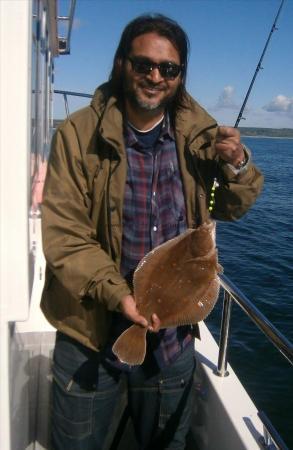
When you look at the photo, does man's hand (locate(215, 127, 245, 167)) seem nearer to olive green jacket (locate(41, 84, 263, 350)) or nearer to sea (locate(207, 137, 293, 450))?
olive green jacket (locate(41, 84, 263, 350))

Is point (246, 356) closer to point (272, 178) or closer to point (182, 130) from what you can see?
point (182, 130)

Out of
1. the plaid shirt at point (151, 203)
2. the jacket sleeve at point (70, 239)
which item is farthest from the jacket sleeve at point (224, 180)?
the jacket sleeve at point (70, 239)

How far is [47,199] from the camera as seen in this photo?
2143 mm

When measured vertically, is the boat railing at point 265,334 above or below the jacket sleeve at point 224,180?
below

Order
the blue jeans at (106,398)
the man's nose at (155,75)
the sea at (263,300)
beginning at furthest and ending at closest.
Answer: the sea at (263,300) < the blue jeans at (106,398) < the man's nose at (155,75)

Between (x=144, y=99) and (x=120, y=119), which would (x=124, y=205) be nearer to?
(x=120, y=119)

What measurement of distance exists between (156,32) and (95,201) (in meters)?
0.90

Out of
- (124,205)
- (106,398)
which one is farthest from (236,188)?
(106,398)

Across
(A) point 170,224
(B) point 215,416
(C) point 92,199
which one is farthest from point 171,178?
(B) point 215,416

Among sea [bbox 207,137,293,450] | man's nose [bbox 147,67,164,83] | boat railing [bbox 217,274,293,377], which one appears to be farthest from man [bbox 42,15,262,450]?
sea [bbox 207,137,293,450]

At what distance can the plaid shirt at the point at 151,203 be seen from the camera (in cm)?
230

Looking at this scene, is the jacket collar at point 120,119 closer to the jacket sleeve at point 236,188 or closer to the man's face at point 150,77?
the man's face at point 150,77

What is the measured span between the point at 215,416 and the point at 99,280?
55.8 inches

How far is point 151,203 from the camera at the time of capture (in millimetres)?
2314
